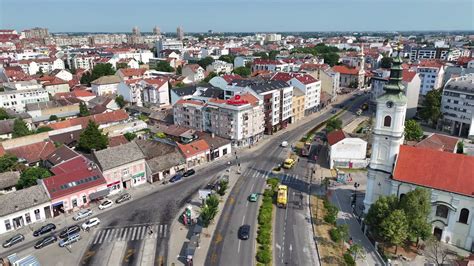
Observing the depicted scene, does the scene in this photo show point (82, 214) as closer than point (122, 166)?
Yes

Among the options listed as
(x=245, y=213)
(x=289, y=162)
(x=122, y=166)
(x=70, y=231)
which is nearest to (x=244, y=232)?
(x=245, y=213)

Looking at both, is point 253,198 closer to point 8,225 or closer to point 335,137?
point 335,137

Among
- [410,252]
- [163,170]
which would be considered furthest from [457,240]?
[163,170]

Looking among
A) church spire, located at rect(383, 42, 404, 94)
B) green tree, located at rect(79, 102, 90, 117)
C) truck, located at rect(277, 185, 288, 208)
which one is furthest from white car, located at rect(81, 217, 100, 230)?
green tree, located at rect(79, 102, 90, 117)

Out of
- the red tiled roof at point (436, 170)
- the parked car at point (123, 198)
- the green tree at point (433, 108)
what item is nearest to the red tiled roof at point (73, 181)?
the parked car at point (123, 198)

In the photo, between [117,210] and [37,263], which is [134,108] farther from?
[37,263]

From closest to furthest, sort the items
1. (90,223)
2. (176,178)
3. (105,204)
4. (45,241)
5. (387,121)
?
1. (45,241)
2. (387,121)
3. (90,223)
4. (105,204)
5. (176,178)

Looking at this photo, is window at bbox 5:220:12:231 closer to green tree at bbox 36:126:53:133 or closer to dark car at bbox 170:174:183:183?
dark car at bbox 170:174:183:183
